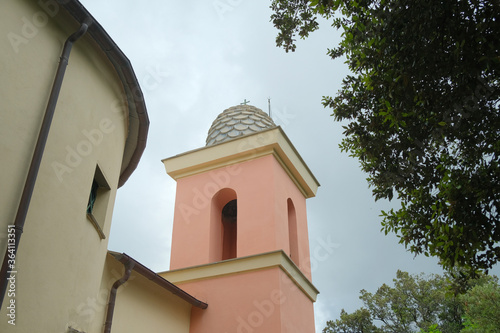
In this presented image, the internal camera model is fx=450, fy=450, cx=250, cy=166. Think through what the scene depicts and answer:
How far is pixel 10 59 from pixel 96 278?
305 cm

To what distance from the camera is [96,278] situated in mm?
6195

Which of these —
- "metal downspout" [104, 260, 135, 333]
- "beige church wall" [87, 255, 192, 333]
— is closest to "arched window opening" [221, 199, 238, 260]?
"beige church wall" [87, 255, 192, 333]

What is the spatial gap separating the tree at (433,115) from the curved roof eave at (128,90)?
286 centimetres

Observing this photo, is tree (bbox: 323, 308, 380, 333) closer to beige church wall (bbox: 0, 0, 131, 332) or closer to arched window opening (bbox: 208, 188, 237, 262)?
arched window opening (bbox: 208, 188, 237, 262)

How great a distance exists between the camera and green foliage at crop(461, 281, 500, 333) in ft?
56.9

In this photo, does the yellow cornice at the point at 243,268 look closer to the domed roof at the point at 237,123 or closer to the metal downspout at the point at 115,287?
the metal downspout at the point at 115,287

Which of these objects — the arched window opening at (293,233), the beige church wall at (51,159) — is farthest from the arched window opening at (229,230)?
the beige church wall at (51,159)

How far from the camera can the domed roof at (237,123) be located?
44.2 feet

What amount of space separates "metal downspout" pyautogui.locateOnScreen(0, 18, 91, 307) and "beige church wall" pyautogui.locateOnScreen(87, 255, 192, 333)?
2673 millimetres

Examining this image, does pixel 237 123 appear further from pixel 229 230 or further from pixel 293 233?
pixel 293 233

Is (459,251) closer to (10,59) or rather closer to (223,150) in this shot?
(10,59)

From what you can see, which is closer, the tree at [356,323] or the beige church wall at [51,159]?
the beige church wall at [51,159]

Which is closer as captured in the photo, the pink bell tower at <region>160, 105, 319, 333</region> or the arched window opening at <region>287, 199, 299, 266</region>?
the pink bell tower at <region>160, 105, 319, 333</region>

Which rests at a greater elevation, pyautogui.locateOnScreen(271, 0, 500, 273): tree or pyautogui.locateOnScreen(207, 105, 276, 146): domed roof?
Answer: pyautogui.locateOnScreen(207, 105, 276, 146): domed roof
